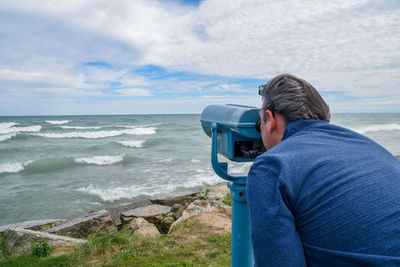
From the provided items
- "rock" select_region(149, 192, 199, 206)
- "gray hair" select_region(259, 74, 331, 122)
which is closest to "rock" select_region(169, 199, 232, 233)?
"rock" select_region(149, 192, 199, 206)

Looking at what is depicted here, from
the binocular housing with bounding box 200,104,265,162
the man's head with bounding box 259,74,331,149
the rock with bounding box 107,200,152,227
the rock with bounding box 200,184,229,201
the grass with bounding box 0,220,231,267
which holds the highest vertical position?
the man's head with bounding box 259,74,331,149

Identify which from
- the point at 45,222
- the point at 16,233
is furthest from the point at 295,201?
the point at 45,222

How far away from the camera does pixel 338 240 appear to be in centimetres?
91

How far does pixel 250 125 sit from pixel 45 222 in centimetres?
490

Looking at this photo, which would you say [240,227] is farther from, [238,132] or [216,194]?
[216,194]

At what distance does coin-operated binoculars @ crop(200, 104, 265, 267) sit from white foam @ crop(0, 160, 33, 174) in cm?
1116

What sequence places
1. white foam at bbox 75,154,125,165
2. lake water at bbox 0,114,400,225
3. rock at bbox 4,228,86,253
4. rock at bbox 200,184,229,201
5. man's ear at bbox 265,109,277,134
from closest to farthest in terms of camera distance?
man's ear at bbox 265,109,277,134
rock at bbox 4,228,86,253
rock at bbox 200,184,229,201
lake water at bbox 0,114,400,225
white foam at bbox 75,154,125,165

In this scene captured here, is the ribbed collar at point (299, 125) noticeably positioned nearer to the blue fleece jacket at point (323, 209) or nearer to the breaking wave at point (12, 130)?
the blue fleece jacket at point (323, 209)

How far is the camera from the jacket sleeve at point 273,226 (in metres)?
0.90

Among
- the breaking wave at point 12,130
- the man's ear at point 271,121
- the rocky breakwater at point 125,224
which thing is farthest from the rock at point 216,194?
the breaking wave at point 12,130

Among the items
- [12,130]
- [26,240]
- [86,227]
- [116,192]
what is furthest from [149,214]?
[12,130]

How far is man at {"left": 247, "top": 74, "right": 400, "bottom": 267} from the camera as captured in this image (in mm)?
890

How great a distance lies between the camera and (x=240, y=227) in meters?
2.02

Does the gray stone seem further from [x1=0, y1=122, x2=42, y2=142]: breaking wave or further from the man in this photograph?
[x1=0, y1=122, x2=42, y2=142]: breaking wave
